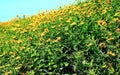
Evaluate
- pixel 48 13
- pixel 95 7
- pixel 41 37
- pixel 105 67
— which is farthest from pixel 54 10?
pixel 105 67

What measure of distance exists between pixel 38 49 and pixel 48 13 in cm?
250

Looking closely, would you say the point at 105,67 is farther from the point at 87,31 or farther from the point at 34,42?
the point at 34,42

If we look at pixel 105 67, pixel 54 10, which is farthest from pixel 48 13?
pixel 105 67

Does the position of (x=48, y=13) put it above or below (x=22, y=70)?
above

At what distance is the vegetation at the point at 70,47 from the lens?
21.6 ft

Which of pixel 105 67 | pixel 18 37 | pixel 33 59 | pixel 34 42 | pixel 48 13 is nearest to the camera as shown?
pixel 105 67

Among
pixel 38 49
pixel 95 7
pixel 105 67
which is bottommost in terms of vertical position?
pixel 105 67

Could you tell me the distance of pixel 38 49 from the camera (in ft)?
23.6

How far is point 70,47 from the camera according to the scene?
7.05m

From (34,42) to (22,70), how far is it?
69 centimetres

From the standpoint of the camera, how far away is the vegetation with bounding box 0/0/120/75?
659cm

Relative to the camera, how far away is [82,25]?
7.42 metres

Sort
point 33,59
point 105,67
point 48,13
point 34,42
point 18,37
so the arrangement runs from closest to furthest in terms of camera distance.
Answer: point 105,67
point 33,59
point 34,42
point 18,37
point 48,13

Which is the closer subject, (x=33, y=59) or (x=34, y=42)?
(x=33, y=59)
